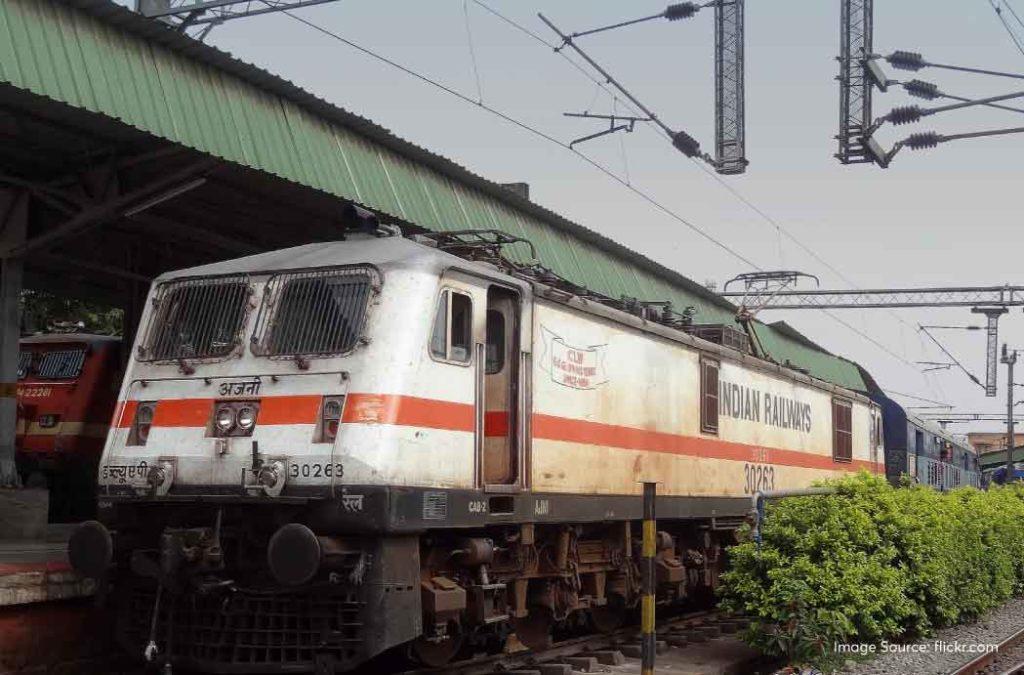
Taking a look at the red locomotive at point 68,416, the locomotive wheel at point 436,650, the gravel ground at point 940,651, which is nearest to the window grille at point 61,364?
the red locomotive at point 68,416

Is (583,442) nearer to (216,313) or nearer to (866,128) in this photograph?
(216,313)

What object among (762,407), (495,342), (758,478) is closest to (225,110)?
(495,342)

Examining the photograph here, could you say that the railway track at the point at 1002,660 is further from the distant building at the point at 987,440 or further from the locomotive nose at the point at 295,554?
the distant building at the point at 987,440

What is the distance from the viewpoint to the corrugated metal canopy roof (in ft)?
34.4

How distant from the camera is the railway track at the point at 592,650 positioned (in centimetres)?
949

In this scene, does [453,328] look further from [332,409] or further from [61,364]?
[61,364]

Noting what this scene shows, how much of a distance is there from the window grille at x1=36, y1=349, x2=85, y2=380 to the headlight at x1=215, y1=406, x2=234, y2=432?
8668 mm

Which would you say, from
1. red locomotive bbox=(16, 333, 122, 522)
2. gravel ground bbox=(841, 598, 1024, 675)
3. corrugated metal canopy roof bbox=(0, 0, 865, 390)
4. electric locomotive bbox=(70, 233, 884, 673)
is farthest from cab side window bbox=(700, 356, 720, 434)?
red locomotive bbox=(16, 333, 122, 522)

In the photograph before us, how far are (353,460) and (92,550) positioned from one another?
2237 millimetres

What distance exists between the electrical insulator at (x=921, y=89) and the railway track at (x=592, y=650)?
254 inches

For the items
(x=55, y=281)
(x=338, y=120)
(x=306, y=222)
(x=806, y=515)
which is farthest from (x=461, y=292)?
(x=55, y=281)

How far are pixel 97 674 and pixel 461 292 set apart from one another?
442 cm

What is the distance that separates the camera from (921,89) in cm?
1252

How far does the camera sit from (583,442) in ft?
33.8
